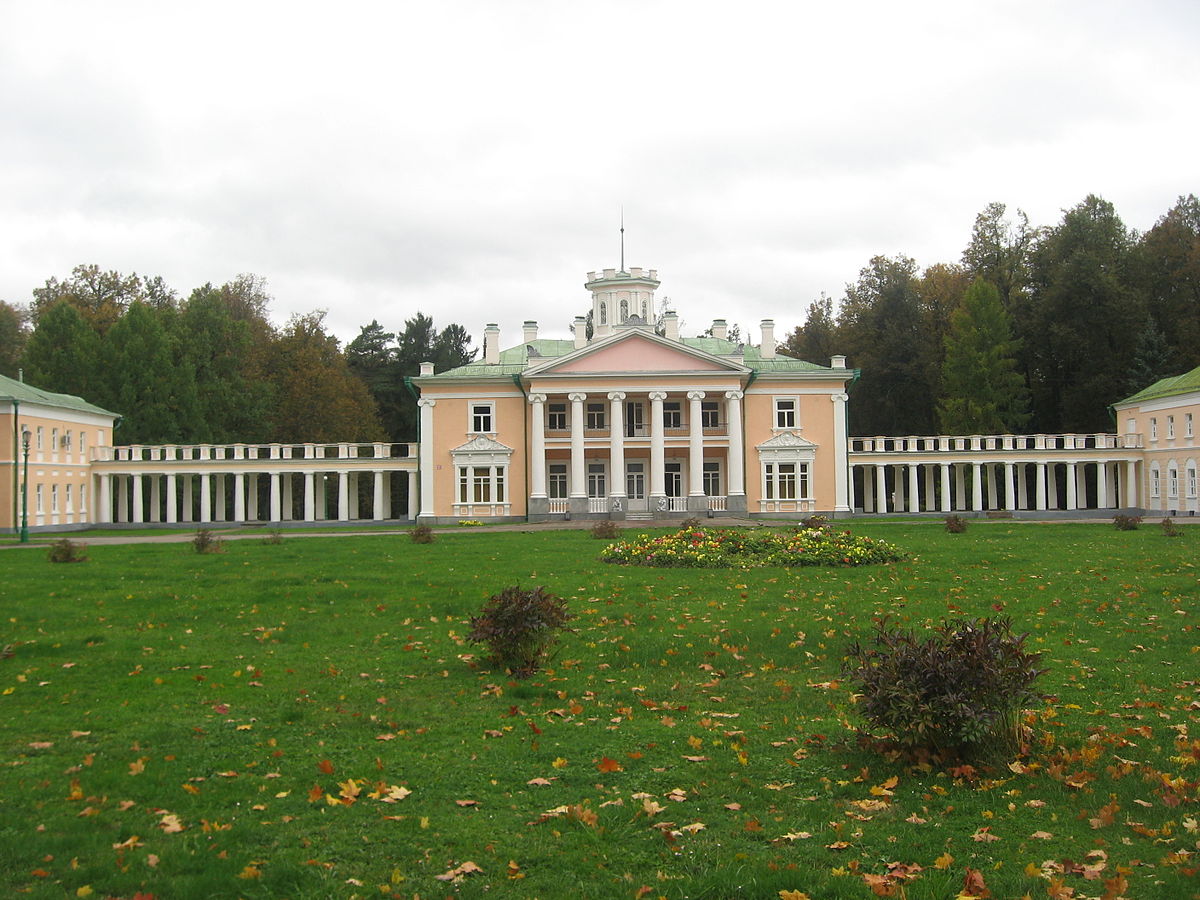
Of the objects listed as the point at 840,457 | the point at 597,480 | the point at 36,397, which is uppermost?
the point at 36,397

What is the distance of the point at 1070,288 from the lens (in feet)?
206

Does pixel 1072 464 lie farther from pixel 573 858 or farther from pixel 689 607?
pixel 573 858

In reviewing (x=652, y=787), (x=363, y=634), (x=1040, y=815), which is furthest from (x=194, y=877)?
(x=363, y=634)

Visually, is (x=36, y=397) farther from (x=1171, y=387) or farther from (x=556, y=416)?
(x=1171, y=387)

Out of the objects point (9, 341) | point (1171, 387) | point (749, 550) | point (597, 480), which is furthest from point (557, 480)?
point (9, 341)

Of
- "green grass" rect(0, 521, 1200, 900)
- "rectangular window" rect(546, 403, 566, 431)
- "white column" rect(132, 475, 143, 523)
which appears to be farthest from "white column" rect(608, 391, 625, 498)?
"green grass" rect(0, 521, 1200, 900)

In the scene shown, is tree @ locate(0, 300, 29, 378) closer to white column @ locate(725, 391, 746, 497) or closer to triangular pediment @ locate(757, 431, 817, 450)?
white column @ locate(725, 391, 746, 497)

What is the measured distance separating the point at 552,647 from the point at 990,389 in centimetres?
5650

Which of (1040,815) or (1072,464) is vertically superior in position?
(1072,464)

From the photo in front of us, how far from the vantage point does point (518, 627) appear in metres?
10.5

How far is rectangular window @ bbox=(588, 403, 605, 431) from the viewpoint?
52938 mm

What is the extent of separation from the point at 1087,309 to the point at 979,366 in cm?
833

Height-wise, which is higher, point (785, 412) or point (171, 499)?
point (785, 412)

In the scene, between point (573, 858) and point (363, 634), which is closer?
point (573, 858)
